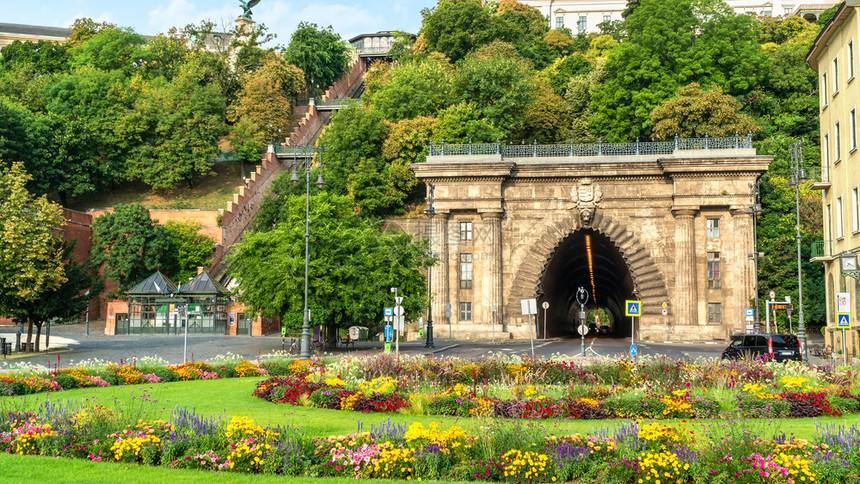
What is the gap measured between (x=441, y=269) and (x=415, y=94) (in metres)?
21.4

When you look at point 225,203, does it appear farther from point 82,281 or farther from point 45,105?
point 82,281

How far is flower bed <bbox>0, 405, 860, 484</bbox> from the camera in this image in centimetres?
1211

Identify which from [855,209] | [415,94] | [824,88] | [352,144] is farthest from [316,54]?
[855,209]

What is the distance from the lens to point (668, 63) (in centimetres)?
7475

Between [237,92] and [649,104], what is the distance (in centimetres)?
4620

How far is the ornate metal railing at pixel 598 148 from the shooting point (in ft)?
195

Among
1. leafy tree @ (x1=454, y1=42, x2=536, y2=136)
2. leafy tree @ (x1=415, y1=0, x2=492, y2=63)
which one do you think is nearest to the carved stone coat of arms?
leafy tree @ (x1=454, y1=42, x2=536, y2=136)

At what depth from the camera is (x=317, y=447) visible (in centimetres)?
1320

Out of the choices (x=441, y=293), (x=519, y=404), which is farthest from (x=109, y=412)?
(x=441, y=293)

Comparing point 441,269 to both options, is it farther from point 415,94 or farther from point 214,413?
point 214,413

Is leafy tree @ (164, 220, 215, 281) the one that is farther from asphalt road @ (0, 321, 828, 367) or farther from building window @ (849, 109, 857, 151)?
building window @ (849, 109, 857, 151)

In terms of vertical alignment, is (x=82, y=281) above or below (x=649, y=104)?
below

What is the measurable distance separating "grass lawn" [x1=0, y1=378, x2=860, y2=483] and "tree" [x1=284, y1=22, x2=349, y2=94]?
84.8 m

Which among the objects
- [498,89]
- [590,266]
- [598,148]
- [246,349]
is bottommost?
[246,349]
